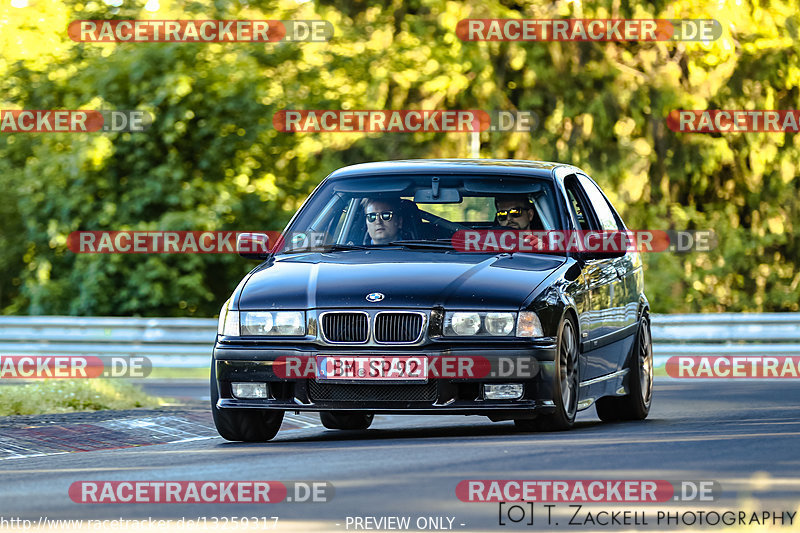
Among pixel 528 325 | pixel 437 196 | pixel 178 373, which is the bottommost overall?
pixel 178 373

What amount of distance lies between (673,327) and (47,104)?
1295 cm

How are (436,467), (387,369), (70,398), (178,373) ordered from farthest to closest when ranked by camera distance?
1. (178,373)
2. (70,398)
3. (387,369)
4. (436,467)

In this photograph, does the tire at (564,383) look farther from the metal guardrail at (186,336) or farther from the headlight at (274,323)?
the metal guardrail at (186,336)

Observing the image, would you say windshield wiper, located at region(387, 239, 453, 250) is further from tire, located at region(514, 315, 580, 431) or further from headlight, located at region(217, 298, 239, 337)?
headlight, located at region(217, 298, 239, 337)

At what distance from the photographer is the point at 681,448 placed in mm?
9555

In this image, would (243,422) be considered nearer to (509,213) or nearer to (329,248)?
(329,248)

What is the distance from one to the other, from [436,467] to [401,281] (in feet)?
5.46

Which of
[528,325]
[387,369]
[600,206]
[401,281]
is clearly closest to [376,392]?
[387,369]

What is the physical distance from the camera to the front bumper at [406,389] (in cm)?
968

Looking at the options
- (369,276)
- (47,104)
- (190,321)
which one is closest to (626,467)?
(369,276)

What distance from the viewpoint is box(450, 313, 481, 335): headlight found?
9.72m

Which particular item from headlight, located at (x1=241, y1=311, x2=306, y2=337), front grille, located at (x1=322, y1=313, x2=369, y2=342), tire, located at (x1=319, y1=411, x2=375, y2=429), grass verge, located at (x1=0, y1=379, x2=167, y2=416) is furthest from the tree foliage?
front grille, located at (x1=322, y1=313, x2=369, y2=342)

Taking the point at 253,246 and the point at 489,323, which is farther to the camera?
the point at 253,246

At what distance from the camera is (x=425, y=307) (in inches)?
382
